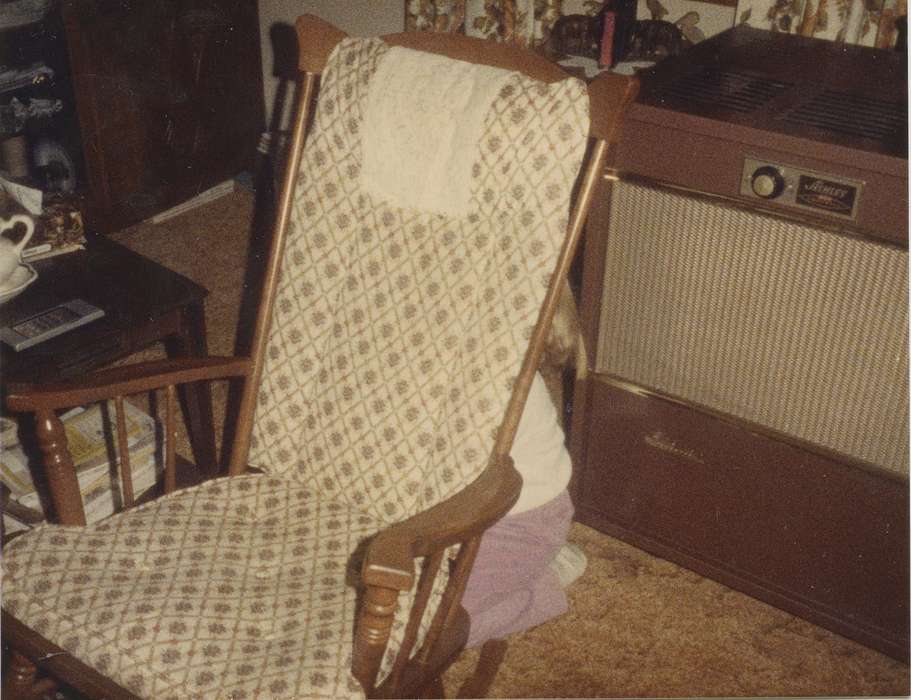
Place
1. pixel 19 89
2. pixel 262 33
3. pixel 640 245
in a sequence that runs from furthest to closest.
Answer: pixel 262 33
pixel 19 89
pixel 640 245

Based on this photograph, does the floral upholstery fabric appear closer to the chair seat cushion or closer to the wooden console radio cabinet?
the chair seat cushion

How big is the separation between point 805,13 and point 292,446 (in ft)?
4.59

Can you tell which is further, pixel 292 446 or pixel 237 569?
pixel 292 446

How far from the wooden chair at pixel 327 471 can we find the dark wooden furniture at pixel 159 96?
170 cm

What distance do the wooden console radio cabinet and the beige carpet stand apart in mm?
58

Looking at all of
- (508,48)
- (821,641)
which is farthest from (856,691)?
(508,48)

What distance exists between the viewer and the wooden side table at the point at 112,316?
174 cm

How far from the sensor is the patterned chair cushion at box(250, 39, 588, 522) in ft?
4.60

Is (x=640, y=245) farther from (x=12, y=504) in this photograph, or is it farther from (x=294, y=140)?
(x=12, y=504)

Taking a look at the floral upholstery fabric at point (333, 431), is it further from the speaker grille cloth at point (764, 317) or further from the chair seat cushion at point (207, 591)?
the speaker grille cloth at point (764, 317)

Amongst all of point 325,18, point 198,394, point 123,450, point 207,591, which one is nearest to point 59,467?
point 123,450

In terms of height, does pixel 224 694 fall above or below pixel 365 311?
below

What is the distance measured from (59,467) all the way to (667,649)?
1131mm

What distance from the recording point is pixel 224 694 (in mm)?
1199
